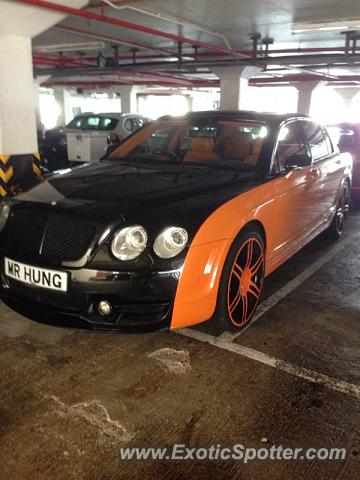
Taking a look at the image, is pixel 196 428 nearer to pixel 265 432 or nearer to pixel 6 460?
pixel 265 432

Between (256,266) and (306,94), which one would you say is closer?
(256,266)

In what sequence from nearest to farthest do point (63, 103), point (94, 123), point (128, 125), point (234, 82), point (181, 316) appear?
point (181, 316) < point (128, 125) < point (94, 123) < point (234, 82) < point (63, 103)

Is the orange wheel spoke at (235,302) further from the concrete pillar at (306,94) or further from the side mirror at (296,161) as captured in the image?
the concrete pillar at (306,94)

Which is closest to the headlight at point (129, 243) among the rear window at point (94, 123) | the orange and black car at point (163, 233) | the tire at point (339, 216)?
the orange and black car at point (163, 233)

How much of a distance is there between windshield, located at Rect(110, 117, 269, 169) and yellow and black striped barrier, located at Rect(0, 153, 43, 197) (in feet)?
8.29

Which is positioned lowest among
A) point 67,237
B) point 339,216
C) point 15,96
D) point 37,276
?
point 339,216

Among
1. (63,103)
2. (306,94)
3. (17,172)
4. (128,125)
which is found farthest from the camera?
(63,103)

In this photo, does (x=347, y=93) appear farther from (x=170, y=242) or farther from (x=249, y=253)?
(x=170, y=242)

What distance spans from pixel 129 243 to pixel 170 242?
0.76 feet

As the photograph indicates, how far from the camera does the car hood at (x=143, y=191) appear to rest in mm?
2625

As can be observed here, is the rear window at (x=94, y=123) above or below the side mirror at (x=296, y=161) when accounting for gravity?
above

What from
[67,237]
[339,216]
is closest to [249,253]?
[67,237]

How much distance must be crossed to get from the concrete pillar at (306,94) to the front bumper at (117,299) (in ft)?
54.3

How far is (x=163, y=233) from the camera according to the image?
8.29 feet
